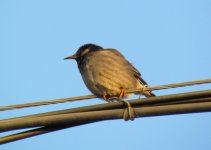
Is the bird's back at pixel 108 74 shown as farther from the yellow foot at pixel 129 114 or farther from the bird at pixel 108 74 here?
the yellow foot at pixel 129 114

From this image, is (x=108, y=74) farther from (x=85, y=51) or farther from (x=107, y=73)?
(x=85, y=51)

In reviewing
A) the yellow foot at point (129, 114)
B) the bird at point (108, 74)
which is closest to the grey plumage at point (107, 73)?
the bird at point (108, 74)

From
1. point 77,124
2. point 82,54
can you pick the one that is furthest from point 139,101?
point 82,54

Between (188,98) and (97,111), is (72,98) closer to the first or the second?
(97,111)

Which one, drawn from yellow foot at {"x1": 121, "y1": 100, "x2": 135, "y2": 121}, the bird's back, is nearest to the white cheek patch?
the bird's back

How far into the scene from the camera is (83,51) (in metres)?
9.44

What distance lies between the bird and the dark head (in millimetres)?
30

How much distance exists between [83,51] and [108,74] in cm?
144

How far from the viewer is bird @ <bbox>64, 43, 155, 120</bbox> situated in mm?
8086

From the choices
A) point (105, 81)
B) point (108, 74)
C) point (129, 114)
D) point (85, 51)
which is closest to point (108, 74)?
point (108, 74)

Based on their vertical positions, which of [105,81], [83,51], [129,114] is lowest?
[105,81]

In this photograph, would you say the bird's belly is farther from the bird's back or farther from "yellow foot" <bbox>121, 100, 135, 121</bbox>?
"yellow foot" <bbox>121, 100, 135, 121</bbox>

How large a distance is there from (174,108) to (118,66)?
14.6 feet

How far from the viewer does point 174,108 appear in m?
4.12
